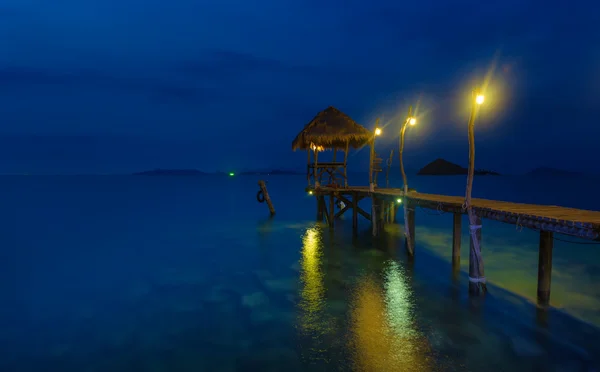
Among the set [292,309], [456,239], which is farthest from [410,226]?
[292,309]

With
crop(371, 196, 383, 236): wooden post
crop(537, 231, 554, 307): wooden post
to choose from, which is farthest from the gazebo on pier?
crop(537, 231, 554, 307): wooden post

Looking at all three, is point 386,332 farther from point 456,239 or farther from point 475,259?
point 456,239

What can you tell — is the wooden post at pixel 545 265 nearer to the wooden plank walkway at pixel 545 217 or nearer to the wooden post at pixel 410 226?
the wooden plank walkway at pixel 545 217

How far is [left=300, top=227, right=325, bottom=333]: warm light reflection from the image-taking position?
8539 mm

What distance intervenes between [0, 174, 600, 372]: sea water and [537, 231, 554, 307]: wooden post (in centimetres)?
35

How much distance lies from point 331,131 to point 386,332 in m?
14.0

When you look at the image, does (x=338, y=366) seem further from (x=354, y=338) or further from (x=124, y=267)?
(x=124, y=267)

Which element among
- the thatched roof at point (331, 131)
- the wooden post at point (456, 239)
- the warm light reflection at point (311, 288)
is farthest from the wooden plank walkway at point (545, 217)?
the thatched roof at point (331, 131)

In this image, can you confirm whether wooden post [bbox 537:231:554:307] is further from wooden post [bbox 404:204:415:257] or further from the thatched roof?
the thatched roof

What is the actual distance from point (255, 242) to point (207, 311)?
387 inches

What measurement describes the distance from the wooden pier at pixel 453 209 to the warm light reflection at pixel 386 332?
221cm

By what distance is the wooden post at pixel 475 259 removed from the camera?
9523 mm

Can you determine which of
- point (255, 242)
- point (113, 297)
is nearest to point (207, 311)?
point (113, 297)

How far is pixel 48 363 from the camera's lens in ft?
23.2
